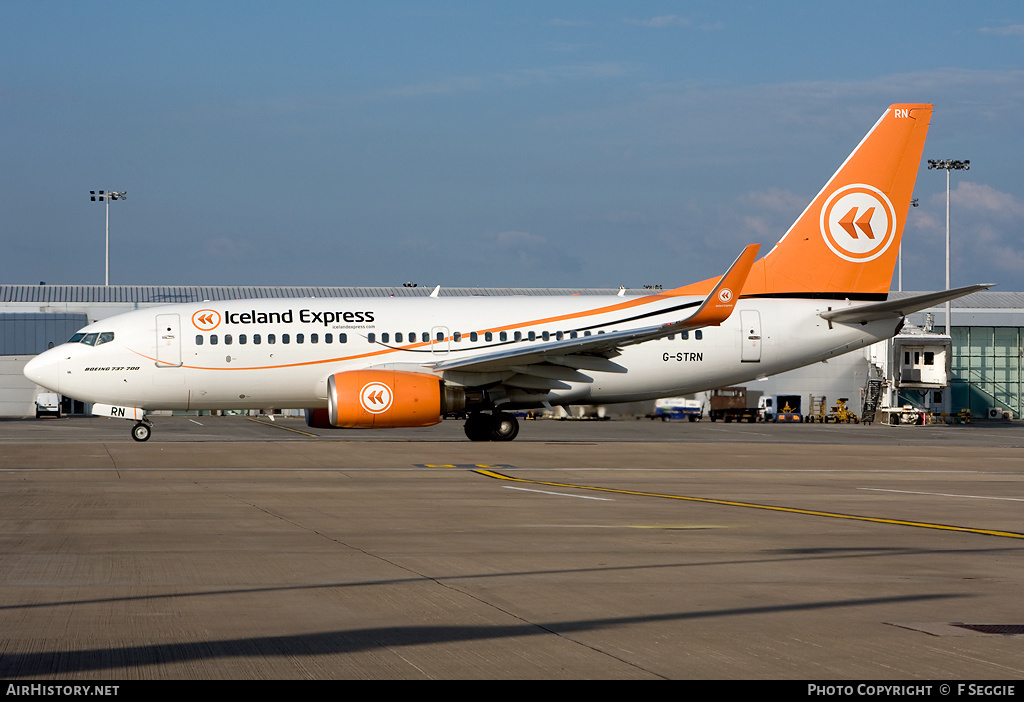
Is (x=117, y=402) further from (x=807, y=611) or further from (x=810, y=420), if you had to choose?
(x=810, y=420)

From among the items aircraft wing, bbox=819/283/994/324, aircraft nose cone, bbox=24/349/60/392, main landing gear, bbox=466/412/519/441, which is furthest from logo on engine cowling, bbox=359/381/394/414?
aircraft wing, bbox=819/283/994/324

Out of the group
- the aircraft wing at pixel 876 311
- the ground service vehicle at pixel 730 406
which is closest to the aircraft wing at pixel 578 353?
the aircraft wing at pixel 876 311

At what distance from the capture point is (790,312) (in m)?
30.0

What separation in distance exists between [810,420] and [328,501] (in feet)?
172

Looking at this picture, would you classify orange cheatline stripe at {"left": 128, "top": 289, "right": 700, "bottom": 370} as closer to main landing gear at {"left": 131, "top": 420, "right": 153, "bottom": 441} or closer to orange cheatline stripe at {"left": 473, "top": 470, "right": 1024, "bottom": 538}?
main landing gear at {"left": 131, "top": 420, "right": 153, "bottom": 441}

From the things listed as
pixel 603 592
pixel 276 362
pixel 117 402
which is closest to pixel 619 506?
pixel 603 592

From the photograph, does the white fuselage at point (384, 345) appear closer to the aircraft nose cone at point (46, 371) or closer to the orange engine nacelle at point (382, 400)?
the aircraft nose cone at point (46, 371)

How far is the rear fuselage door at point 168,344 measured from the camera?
1106 inches

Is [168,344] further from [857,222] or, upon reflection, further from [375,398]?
[857,222]

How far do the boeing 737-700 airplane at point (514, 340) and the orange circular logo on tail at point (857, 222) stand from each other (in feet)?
0.10

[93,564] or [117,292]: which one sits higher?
[117,292]

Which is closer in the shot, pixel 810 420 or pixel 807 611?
pixel 807 611

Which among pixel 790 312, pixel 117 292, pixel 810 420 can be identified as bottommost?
pixel 810 420

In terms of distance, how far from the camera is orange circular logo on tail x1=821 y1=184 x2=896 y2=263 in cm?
3022
